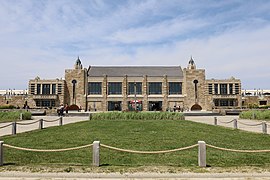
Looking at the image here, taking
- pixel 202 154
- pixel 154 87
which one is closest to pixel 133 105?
pixel 154 87

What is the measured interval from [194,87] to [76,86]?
30.5m

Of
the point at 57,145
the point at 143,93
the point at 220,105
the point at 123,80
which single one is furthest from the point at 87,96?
the point at 57,145

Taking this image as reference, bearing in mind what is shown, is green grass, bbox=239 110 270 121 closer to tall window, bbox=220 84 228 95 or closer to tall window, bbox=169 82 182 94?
tall window, bbox=169 82 182 94


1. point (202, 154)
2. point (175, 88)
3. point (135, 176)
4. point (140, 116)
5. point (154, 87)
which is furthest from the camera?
point (175, 88)

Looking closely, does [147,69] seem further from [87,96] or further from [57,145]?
[57,145]

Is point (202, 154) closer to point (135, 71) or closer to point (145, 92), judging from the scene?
point (145, 92)

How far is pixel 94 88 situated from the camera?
63.0m

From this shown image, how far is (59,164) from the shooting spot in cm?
789

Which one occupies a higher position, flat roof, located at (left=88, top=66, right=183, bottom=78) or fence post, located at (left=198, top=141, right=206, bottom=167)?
flat roof, located at (left=88, top=66, right=183, bottom=78)

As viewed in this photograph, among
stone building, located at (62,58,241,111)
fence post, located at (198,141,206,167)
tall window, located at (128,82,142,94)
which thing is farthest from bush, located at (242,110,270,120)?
tall window, located at (128,82,142,94)

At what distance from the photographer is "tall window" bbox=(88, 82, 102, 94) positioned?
62778 millimetres

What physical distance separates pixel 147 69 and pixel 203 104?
18.1 meters

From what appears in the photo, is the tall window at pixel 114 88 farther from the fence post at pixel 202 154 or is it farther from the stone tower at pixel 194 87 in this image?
the fence post at pixel 202 154

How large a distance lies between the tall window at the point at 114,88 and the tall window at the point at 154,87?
7788 millimetres
